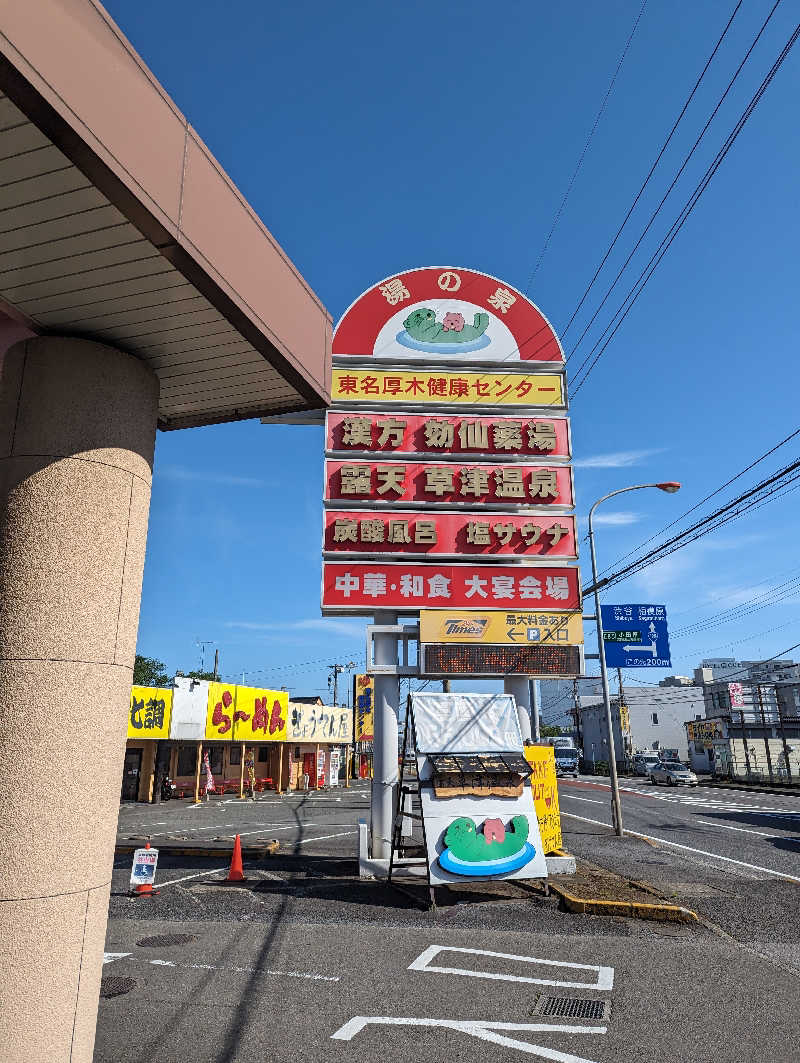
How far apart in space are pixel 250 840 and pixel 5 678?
16.9 metres

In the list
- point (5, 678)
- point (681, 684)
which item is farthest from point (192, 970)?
point (681, 684)

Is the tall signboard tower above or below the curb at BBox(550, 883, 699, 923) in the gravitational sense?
above

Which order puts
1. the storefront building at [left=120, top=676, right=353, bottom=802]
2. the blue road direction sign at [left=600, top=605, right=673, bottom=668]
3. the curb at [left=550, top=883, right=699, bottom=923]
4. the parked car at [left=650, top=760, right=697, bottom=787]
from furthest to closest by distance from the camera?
the parked car at [left=650, top=760, right=697, bottom=787], the storefront building at [left=120, top=676, right=353, bottom=802], the blue road direction sign at [left=600, top=605, right=673, bottom=668], the curb at [left=550, top=883, right=699, bottom=923]

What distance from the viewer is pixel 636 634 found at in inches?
873

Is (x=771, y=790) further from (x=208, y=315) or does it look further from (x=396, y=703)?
(x=208, y=315)

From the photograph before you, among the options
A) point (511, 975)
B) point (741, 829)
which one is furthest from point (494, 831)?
point (741, 829)

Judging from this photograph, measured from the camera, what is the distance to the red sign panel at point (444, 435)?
16.0 meters

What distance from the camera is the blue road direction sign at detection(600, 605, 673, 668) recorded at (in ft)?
71.9

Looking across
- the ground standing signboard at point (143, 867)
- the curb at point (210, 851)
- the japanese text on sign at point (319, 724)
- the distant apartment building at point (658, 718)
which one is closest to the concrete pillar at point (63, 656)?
the ground standing signboard at point (143, 867)

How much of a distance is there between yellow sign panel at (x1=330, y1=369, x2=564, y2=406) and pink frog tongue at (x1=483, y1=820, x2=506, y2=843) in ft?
30.4

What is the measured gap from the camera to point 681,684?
106688 millimetres

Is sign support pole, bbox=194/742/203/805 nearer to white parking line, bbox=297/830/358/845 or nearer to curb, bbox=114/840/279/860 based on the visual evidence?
white parking line, bbox=297/830/358/845

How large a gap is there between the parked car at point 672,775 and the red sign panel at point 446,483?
1700 inches

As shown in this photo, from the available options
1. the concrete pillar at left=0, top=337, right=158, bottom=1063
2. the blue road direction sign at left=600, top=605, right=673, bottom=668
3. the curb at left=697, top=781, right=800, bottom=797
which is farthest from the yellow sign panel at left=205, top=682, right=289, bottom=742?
the concrete pillar at left=0, top=337, right=158, bottom=1063
